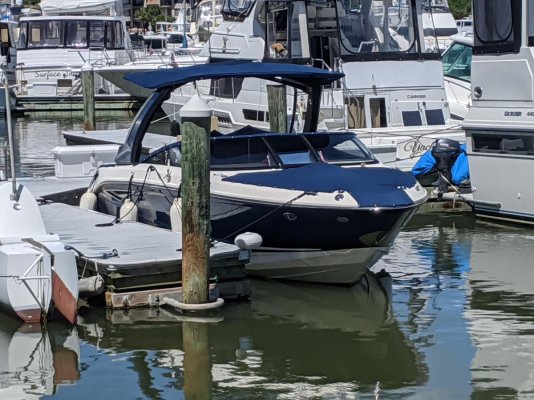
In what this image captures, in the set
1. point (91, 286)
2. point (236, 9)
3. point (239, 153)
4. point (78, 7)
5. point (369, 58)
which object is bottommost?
point (91, 286)

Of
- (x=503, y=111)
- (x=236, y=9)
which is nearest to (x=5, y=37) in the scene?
(x=236, y=9)

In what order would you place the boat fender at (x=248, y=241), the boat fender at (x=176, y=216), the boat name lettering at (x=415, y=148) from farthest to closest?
the boat name lettering at (x=415, y=148), the boat fender at (x=176, y=216), the boat fender at (x=248, y=241)

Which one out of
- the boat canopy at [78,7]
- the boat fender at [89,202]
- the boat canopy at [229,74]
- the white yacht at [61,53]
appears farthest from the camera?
the boat canopy at [78,7]

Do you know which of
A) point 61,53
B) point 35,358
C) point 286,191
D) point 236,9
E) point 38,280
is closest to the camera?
point 35,358

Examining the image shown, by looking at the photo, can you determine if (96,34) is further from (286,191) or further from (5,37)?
(286,191)

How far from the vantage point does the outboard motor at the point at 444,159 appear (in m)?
17.2

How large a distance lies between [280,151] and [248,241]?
5.67 ft

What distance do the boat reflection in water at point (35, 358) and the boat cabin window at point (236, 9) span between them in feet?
41.1

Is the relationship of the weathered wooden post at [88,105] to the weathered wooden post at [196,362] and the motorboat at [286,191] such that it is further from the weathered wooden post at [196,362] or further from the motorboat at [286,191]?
the weathered wooden post at [196,362]

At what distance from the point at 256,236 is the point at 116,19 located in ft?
93.7

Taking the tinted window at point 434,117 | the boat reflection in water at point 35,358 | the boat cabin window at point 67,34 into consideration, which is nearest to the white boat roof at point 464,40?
the tinted window at point 434,117

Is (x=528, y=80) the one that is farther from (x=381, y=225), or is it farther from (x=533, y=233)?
(x=381, y=225)

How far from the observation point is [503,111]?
14906 mm

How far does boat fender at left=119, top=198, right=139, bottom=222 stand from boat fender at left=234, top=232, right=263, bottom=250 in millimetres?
2130
